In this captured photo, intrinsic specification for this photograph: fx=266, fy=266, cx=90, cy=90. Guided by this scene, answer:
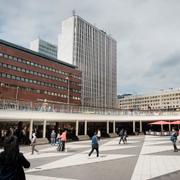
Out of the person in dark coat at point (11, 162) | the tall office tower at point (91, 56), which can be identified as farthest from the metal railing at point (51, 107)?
the tall office tower at point (91, 56)

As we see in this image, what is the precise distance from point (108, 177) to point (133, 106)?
166 m

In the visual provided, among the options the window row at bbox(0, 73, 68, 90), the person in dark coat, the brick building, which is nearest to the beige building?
the brick building

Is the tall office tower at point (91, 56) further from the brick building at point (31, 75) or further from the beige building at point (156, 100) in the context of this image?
the brick building at point (31, 75)

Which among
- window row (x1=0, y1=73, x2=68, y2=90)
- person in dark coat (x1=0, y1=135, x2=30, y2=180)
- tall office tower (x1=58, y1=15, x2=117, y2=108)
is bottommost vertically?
person in dark coat (x1=0, y1=135, x2=30, y2=180)

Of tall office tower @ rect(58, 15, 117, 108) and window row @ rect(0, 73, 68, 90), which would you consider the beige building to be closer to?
tall office tower @ rect(58, 15, 117, 108)

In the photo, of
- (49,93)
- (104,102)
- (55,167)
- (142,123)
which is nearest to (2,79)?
(49,93)

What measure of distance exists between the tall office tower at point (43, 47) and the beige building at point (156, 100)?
196 ft

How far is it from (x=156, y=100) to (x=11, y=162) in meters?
160

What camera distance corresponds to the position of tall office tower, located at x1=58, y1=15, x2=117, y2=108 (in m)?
139

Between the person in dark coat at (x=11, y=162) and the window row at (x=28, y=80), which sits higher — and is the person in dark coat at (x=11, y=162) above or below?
below

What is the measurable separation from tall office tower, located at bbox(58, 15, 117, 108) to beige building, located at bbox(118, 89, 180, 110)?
16.9 meters

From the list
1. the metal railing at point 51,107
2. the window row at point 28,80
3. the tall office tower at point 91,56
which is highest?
the tall office tower at point 91,56

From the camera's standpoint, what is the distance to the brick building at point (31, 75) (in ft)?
230

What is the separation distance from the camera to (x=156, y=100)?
15875cm
